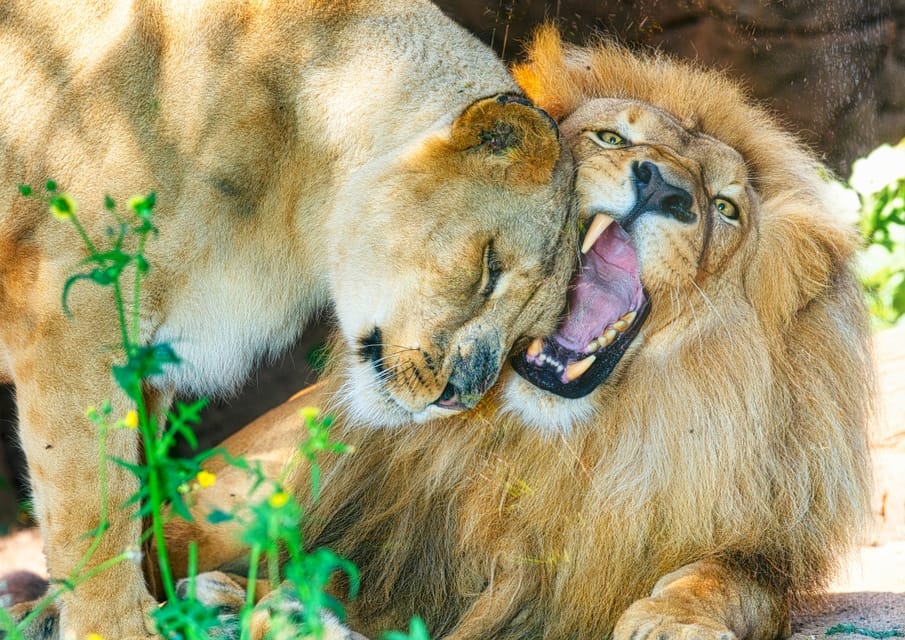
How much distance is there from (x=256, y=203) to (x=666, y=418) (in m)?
1.21

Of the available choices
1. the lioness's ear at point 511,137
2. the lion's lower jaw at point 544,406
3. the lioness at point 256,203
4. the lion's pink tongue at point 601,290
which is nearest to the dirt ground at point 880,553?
the lion's lower jaw at point 544,406

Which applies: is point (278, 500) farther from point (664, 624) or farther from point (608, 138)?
point (608, 138)

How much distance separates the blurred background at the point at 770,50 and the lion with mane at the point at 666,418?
1.79m

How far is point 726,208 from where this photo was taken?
340 cm

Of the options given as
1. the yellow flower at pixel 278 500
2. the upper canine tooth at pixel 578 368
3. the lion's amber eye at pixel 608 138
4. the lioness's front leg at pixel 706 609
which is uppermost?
the yellow flower at pixel 278 500

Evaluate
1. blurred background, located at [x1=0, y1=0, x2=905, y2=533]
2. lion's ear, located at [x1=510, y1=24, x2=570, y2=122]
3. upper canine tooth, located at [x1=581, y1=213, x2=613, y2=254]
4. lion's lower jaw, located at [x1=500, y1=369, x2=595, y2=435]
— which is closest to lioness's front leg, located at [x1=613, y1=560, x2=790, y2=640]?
lion's lower jaw, located at [x1=500, y1=369, x2=595, y2=435]

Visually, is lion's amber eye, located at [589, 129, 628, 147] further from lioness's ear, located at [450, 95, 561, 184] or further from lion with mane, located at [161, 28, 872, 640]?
lioness's ear, located at [450, 95, 561, 184]

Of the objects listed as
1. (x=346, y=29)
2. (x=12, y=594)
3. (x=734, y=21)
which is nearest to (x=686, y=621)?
(x=346, y=29)

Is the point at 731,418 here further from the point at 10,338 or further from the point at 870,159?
the point at 870,159

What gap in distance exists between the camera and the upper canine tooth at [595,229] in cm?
325

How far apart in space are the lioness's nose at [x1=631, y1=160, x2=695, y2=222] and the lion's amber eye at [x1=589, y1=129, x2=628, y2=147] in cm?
16

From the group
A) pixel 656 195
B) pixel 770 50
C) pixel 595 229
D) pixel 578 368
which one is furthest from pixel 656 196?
pixel 770 50

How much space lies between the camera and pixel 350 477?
144 inches

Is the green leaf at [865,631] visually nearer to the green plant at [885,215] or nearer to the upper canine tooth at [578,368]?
the upper canine tooth at [578,368]
